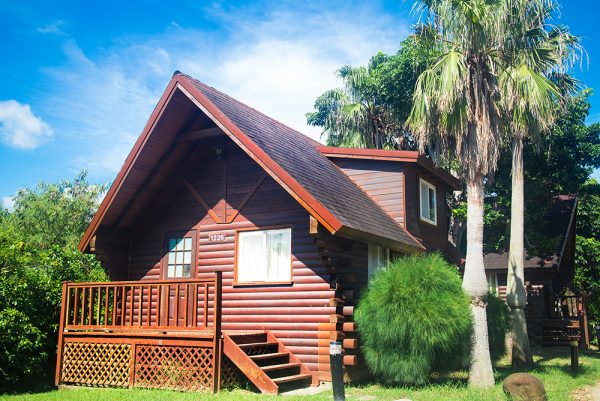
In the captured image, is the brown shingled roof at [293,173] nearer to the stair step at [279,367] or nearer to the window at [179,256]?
Answer: the window at [179,256]

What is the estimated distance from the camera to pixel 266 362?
40.8 feet

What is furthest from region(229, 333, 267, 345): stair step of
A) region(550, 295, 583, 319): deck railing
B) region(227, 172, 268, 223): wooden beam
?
region(550, 295, 583, 319): deck railing

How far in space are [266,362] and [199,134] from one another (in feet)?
18.4

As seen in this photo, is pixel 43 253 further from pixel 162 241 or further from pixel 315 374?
pixel 315 374

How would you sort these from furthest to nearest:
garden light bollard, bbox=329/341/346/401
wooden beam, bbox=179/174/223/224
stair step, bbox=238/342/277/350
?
1. wooden beam, bbox=179/174/223/224
2. stair step, bbox=238/342/277/350
3. garden light bollard, bbox=329/341/346/401

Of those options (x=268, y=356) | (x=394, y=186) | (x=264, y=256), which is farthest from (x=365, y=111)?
(x=268, y=356)

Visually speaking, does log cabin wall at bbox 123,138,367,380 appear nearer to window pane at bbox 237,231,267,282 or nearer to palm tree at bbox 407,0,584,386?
window pane at bbox 237,231,267,282

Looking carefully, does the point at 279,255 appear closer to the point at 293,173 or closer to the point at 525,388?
the point at 293,173

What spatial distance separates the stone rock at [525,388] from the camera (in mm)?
9828

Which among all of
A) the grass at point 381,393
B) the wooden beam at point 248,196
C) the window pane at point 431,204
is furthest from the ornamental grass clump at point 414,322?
the window pane at point 431,204

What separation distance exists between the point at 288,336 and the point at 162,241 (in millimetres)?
4534

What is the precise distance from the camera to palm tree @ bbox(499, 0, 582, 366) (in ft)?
44.1

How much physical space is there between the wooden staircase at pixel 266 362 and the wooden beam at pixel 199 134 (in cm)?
478

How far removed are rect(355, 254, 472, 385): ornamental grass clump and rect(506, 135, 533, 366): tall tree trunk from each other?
5597mm
